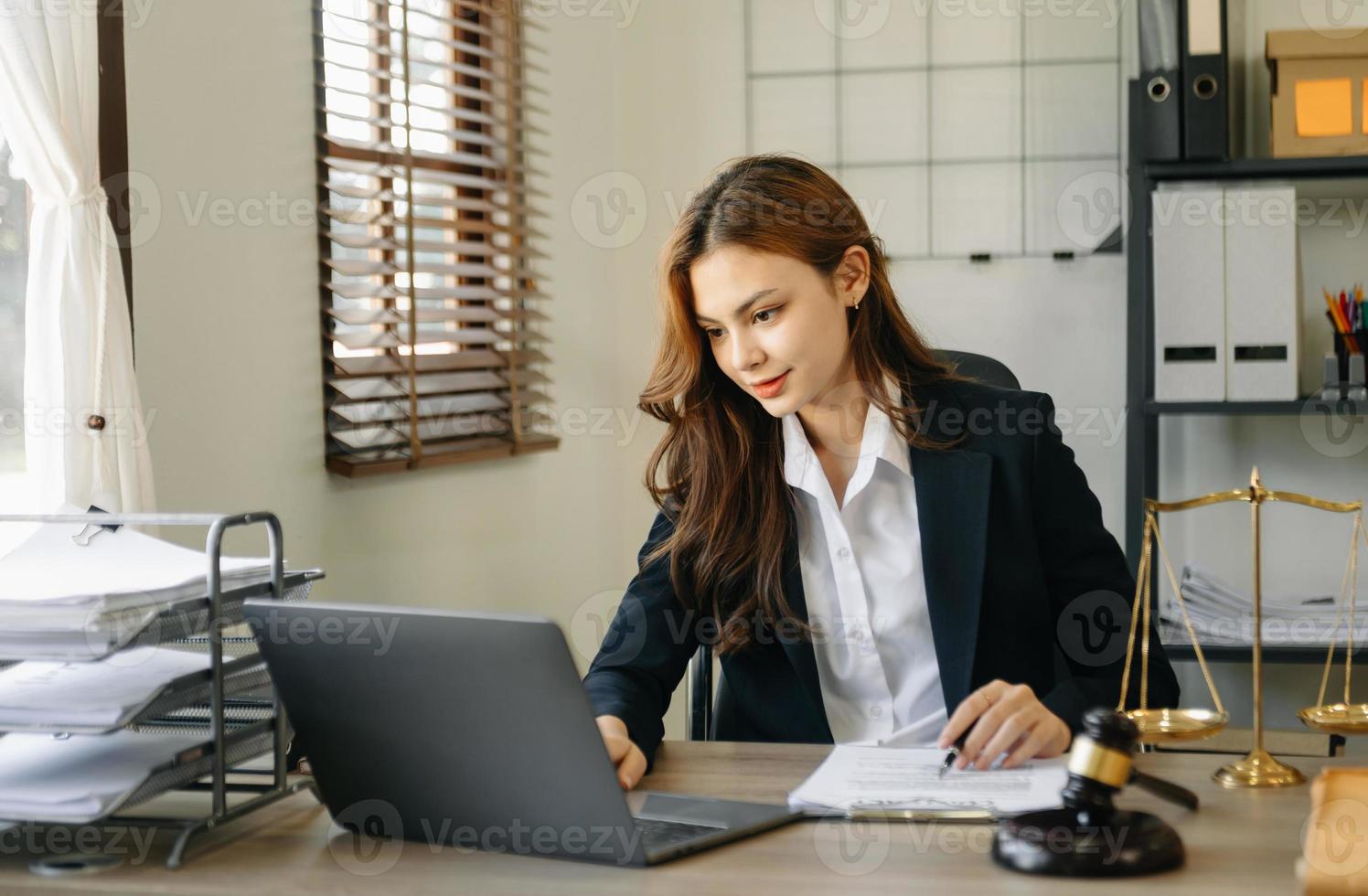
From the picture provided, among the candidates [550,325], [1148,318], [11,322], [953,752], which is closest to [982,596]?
[953,752]

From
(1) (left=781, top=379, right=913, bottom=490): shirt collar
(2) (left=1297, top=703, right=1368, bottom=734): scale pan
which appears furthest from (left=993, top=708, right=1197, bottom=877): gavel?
(1) (left=781, top=379, right=913, bottom=490): shirt collar

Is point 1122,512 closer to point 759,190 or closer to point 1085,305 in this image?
point 1085,305

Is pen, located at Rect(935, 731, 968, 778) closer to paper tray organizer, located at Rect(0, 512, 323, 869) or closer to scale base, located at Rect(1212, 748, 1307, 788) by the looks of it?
scale base, located at Rect(1212, 748, 1307, 788)

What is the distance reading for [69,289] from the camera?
1679 millimetres

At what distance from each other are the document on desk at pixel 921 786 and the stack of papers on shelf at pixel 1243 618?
1.36 m

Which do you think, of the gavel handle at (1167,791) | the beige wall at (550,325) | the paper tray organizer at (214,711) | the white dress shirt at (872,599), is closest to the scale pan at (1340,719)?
the gavel handle at (1167,791)

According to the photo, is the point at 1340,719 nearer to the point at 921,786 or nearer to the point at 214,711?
the point at 921,786

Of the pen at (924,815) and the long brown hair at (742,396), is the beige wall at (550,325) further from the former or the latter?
the pen at (924,815)

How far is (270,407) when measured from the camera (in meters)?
2.11

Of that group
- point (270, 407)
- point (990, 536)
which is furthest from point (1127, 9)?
point (270, 407)

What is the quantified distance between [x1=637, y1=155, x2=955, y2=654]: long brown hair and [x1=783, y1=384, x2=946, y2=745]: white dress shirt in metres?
0.04

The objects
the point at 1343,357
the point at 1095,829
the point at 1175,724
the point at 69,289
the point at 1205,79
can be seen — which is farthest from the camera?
the point at 1343,357

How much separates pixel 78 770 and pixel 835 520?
0.86m

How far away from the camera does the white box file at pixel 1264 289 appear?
238 centimetres
